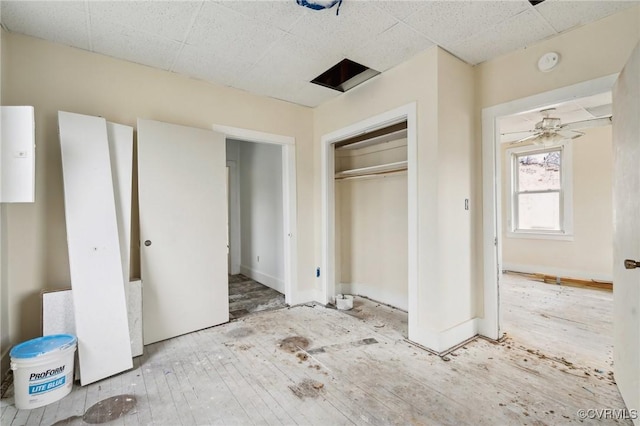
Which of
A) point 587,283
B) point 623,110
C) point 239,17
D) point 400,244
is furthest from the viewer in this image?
point 587,283

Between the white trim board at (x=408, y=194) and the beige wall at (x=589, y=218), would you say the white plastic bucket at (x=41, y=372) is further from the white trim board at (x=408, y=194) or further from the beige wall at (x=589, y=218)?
the beige wall at (x=589, y=218)

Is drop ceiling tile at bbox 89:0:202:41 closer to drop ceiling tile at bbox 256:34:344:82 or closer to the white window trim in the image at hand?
drop ceiling tile at bbox 256:34:344:82

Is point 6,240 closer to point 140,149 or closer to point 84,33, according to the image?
point 140,149

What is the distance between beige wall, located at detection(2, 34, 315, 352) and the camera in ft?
7.16

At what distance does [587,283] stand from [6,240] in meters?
6.89

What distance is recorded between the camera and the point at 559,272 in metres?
5.00

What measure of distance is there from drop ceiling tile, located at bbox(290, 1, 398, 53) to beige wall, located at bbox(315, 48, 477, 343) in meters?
0.60

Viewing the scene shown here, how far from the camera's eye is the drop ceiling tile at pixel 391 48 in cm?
229

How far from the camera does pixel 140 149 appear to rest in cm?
259

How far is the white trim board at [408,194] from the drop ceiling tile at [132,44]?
189cm

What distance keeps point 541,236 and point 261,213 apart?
16.5ft

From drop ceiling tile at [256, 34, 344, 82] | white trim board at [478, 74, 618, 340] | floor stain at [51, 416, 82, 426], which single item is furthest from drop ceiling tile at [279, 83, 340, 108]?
floor stain at [51, 416, 82, 426]

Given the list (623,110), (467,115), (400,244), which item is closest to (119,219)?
(400,244)

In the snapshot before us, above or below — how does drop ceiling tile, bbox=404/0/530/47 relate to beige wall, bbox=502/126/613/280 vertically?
above
